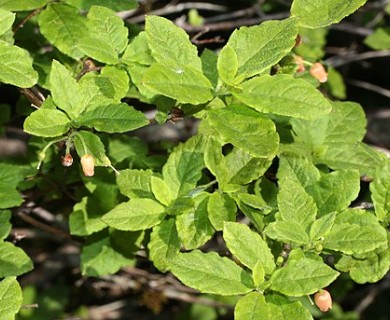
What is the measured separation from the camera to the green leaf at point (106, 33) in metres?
1.97

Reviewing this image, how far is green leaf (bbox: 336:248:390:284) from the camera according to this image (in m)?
1.83

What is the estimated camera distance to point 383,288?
3645 millimetres

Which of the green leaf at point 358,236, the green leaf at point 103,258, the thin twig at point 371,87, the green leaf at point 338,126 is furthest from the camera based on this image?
the thin twig at point 371,87

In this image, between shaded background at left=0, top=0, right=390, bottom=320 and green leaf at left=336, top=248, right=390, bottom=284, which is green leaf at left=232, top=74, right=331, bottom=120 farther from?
shaded background at left=0, top=0, right=390, bottom=320

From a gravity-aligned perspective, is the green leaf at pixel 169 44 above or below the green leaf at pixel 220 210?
above

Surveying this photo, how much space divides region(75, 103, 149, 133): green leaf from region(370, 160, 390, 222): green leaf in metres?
0.68

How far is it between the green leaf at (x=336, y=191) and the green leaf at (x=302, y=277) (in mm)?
275

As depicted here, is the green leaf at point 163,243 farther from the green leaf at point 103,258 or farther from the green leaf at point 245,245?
the green leaf at point 103,258

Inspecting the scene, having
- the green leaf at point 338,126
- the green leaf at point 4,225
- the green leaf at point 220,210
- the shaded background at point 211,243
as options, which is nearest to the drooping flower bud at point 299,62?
the green leaf at point 338,126

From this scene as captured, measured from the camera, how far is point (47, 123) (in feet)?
5.65

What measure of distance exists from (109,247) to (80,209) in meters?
0.17

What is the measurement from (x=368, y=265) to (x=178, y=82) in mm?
737

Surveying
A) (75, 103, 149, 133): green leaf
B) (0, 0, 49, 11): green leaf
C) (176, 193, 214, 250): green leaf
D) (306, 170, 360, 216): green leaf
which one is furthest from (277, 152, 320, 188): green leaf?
(0, 0, 49, 11): green leaf

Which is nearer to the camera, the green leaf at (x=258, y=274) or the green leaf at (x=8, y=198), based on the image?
the green leaf at (x=258, y=274)
